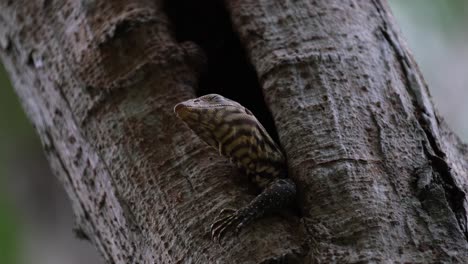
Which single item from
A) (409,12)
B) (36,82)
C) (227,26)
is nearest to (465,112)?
(409,12)

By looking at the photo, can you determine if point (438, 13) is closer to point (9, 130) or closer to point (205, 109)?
point (9, 130)

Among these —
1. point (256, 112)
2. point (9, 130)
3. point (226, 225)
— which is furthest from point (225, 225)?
point (9, 130)

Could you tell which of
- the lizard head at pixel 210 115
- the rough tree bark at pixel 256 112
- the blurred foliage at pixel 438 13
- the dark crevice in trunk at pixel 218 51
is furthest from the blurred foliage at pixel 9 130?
the lizard head at pixel 210 115

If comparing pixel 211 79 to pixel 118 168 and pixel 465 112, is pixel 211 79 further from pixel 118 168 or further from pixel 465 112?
pixel 465 112

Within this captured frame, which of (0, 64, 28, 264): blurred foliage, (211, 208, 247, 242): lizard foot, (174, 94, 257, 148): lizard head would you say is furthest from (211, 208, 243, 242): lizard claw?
(0, 64, 28, 264): blurred foliage

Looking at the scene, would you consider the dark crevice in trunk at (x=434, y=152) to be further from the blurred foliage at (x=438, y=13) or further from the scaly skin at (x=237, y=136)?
the blurred foliage at (x=438, y=13)

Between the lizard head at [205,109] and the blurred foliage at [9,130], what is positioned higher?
the blurred foliage at [9,130]
